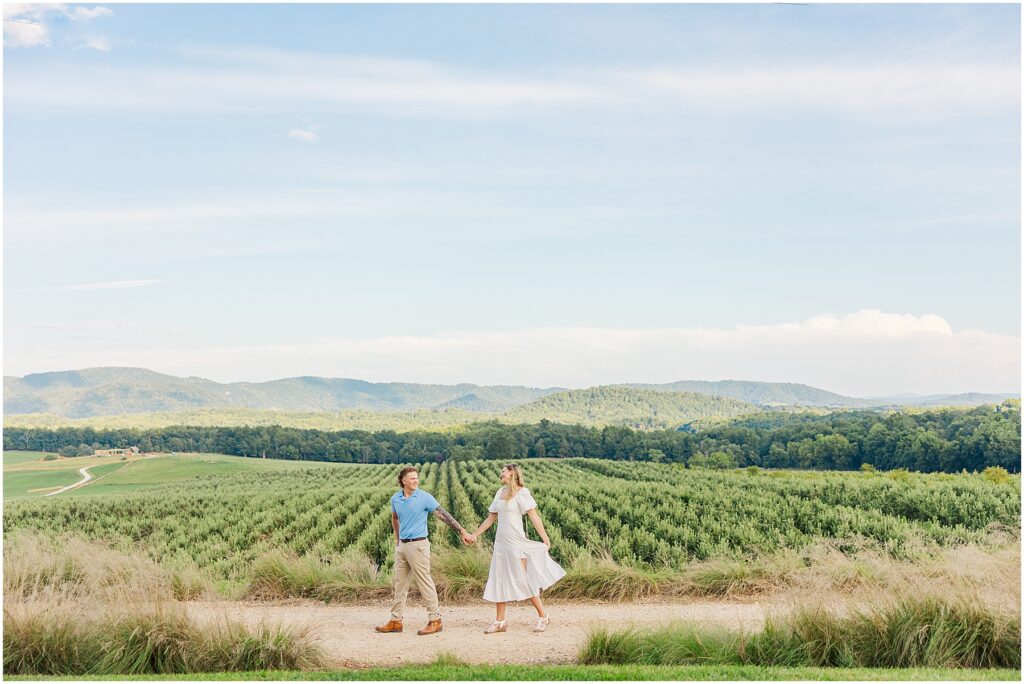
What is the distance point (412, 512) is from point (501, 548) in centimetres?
92

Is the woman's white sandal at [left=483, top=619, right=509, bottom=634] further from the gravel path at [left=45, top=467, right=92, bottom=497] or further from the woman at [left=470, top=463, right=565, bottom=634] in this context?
the gravel path at [left=45, top=467, right=92, bottom=497]

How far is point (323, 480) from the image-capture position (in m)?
16.4

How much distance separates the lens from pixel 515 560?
7.51m

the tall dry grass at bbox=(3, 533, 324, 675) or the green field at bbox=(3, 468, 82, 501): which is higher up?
the green field at bbox=(3, 468, 82, 501)

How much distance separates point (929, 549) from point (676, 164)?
9036mm

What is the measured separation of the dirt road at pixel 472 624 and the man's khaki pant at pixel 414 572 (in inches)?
11.0

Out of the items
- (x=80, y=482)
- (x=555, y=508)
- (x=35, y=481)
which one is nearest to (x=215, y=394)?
(x=80, y=482)

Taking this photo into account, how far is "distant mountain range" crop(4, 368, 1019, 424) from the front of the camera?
55.7 feet

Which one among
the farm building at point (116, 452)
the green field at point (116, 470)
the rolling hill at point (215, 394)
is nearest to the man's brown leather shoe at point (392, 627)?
the green field at point (116, 470)

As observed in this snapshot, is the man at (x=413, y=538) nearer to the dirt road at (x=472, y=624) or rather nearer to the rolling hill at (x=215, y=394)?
the dirt road at (x=472, y=624)

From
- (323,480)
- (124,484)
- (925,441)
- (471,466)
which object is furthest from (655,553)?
(124,484)

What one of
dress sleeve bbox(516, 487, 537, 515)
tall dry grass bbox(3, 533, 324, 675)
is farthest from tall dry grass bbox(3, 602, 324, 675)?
dress sleeve bbox(516, 487, 537, 515)

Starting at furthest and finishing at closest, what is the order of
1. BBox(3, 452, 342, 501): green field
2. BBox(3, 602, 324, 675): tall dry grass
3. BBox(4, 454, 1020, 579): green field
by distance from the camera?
BBox(3, 452, 342, 501): green field → BBox(4, 454, 1020, 579): green field → BBox(3, 602, 324, 675): tall dry grass

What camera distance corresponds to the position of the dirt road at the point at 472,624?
703 cm
